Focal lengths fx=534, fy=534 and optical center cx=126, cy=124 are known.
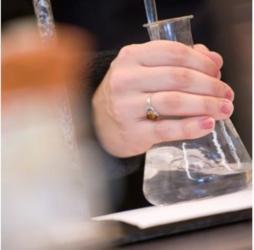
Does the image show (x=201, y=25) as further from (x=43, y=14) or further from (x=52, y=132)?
(x=52, y=132)

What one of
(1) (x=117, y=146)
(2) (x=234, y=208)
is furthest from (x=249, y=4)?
(2) (x=234, y=208)

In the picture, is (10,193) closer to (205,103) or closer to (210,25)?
(205,103)

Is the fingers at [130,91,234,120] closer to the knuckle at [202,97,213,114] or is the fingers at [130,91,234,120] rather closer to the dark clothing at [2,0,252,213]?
the knuckle at [202,97,213,114]

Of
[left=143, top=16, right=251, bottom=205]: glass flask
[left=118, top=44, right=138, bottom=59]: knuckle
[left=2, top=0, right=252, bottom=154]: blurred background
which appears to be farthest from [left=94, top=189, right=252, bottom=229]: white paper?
[left=2, top=0, right=252, bottom=154]: blurred background

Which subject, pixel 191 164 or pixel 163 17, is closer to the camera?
pixel 191 164

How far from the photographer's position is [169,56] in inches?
14.9

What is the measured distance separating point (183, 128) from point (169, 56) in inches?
2.1

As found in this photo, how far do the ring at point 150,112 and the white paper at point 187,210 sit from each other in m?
0.08

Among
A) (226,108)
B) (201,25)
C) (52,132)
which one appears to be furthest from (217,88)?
(201,25)

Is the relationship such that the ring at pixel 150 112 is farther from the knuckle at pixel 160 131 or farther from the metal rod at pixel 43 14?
the metal rod at pixel 43 14

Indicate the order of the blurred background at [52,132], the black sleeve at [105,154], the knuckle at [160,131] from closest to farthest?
the blurred background at [52,132] < the knuckle at [160,131] < the black sleeve at [105,154]

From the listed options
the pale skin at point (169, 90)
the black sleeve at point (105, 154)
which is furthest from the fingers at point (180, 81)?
the black sleeve at point (105, 154)

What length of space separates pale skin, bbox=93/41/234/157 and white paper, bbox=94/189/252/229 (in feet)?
0.20

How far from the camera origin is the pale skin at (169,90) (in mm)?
370
